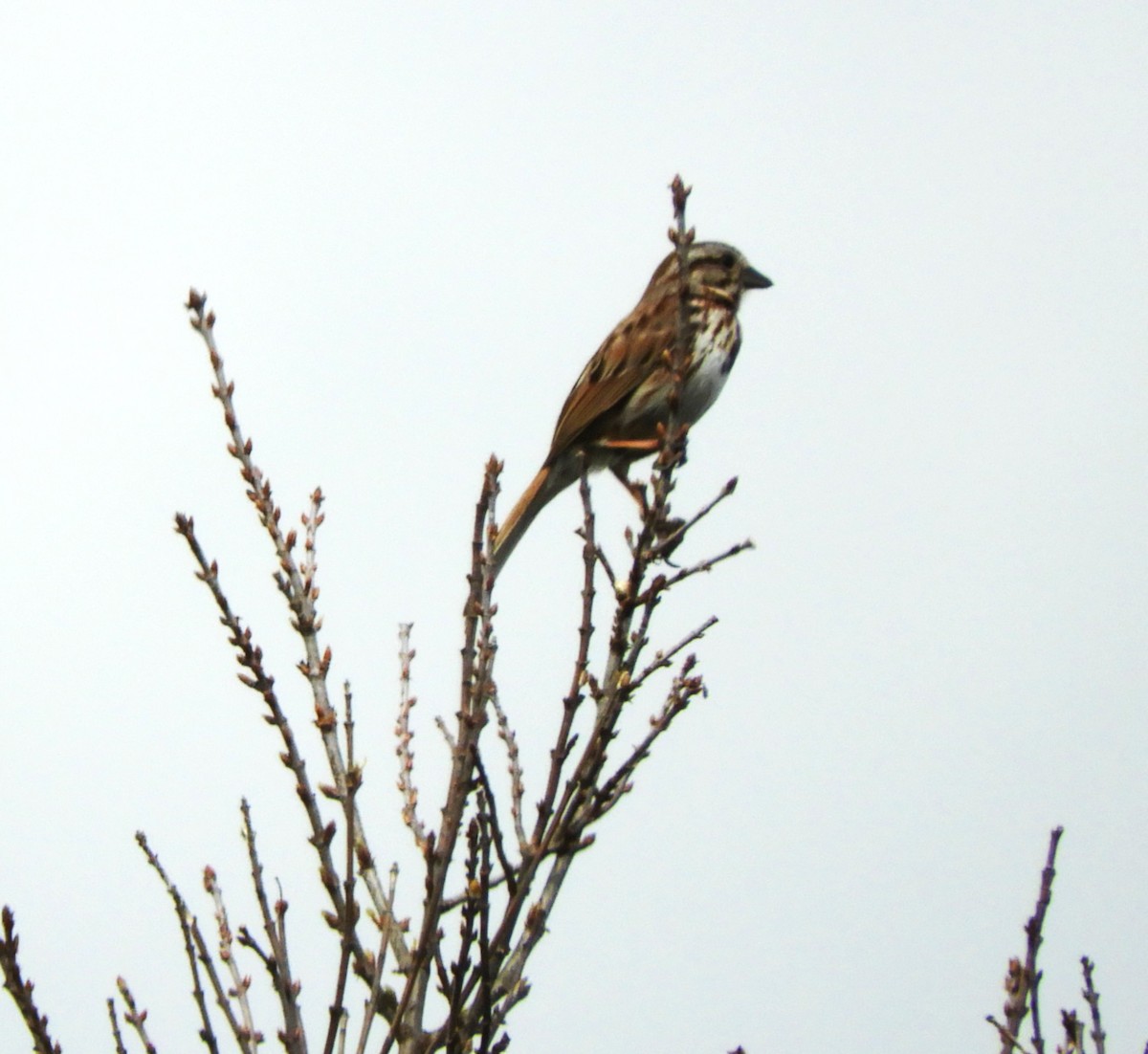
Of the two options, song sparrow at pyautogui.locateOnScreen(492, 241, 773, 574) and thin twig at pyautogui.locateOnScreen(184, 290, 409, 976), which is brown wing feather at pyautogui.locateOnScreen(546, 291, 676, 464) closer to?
song sparrow at pyautogui.locateOnScreen(492, 241, 773, 574)

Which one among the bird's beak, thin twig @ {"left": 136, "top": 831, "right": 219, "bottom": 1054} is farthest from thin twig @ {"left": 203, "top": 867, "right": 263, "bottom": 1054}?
the bird's beak

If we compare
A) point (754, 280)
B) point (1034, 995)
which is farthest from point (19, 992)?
point (754, 280)

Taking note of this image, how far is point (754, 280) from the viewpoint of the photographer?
24.3ft

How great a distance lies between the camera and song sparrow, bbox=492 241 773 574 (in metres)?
6.45

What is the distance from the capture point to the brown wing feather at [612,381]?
6.62 meters

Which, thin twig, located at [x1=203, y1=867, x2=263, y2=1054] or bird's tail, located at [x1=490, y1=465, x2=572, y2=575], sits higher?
bird's tail, located at [x1=490, y1=465, x2=572, y2=575]

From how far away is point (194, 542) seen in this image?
11.2ft

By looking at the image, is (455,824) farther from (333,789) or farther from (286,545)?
(286,545)

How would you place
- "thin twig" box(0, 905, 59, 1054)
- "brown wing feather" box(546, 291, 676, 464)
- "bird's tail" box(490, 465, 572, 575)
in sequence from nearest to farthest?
"thin twig" box(0, 905, 59, 1054) → "bird's tail" box(490, 465, 572, 575) → "brown wing feather" box(546, 291, 676, 464)

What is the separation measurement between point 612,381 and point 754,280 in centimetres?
118

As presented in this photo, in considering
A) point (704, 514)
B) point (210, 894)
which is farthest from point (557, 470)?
point (210, 894)

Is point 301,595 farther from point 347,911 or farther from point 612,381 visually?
point 612,381

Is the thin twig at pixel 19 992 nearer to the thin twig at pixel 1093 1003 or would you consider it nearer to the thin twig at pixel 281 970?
the thin twig at pixel 281 970

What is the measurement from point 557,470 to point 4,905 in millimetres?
4221
